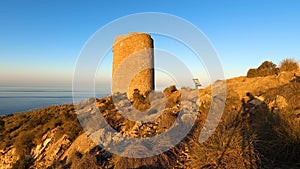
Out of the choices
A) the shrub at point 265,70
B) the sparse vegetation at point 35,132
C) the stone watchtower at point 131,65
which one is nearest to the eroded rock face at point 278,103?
the sparse vegetation at point 35,132

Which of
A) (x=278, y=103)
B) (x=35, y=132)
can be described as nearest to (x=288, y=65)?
(x=278, y=103)

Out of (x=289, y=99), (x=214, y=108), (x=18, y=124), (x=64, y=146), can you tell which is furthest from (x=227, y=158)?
(x=18, y=124)

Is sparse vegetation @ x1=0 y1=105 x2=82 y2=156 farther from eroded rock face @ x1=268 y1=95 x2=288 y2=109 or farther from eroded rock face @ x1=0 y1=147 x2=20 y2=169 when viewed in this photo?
eroded rock face @ x1=268 y1=95 x2=288 y2=109

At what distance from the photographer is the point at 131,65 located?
16516mm

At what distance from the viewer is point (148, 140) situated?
6555 millimetres

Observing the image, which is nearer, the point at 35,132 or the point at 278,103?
the point at 278,103

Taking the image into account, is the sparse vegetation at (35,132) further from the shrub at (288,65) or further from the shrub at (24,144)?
the shrub at (288,65)

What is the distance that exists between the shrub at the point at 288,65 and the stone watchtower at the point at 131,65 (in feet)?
32.2

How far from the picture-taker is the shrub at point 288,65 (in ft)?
52.6

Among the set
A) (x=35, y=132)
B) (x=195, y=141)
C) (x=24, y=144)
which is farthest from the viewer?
(x=35, y=132)

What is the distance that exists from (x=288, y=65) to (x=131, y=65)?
1123cm

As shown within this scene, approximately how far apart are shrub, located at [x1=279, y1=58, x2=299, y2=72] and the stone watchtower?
9.82m

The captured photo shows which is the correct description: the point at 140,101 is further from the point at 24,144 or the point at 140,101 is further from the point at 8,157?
the point at 8,157

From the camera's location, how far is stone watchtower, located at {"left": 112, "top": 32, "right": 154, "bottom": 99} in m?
16.4
